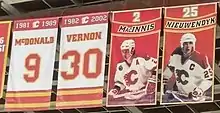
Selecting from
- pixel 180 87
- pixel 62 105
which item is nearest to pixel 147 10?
pixel 180 87

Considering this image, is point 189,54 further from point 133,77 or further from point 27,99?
point 27,99

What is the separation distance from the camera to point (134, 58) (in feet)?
38.1

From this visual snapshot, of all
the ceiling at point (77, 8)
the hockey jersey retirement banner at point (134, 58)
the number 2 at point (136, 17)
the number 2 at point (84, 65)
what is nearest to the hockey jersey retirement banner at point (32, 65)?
the number 2 at point (84, 65)

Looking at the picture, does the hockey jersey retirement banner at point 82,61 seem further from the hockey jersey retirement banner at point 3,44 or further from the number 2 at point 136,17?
the hockey jersey retirement banner at point 3,44

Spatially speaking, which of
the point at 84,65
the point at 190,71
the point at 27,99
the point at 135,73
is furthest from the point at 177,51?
the point at 27,99

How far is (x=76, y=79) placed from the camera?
11.9 meters

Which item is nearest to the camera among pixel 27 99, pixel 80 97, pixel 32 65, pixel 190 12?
pixel 190 12

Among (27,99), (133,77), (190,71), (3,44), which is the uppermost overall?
(3,44)

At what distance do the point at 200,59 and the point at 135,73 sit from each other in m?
1.32

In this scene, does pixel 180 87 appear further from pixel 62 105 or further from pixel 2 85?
pixel 2 85

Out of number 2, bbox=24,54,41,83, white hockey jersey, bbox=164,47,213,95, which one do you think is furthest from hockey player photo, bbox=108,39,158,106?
number 2, bbox=24,54,41,83

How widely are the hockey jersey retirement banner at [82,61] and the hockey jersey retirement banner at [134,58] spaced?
263 millimetres

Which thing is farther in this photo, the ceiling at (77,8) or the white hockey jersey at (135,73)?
the ceiling at (77,8)

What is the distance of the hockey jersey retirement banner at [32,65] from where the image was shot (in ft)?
40.0
